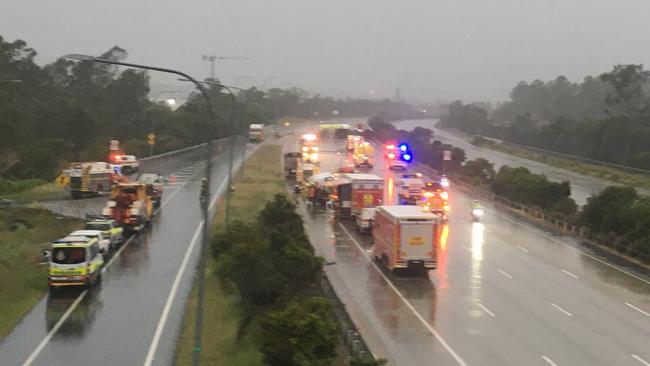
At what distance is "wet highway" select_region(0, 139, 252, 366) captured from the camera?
22.4 m

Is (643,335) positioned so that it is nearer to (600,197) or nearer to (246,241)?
(246,241)

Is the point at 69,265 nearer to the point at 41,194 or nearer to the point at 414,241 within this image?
the point at 414,241

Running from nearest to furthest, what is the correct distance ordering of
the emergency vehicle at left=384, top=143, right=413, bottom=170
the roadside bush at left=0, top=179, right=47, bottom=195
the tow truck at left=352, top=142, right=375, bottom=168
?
the roadside bush at left=0, top=179, right=47, bottom=195, the emergency vehicle at left=384, top=143, right=413, bottom=170, the tow truck at left=352, top=142, right=375, bottom=168

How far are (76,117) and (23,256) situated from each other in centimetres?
5712

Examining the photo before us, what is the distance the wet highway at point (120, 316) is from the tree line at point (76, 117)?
36.8 m

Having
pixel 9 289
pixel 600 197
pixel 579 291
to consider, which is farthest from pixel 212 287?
pixel 600 197

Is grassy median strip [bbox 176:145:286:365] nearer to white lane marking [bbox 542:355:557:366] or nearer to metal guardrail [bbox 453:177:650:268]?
white lane marking [bbox 542:355:557:366]

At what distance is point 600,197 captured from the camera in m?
46.4

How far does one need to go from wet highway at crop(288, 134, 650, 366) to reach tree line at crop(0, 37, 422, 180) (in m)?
37.7

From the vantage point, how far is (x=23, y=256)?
116 feet

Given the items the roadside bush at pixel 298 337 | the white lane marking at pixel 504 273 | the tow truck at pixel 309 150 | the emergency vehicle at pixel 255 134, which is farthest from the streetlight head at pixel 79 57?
the emergency vehicle at pixel 255 134

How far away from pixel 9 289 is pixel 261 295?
11.2m

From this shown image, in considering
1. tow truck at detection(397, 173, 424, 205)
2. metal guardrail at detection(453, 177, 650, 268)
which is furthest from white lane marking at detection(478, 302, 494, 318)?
tow truck at detection(397, 173, 424, 205)

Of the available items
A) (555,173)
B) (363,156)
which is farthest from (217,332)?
(555,173)
